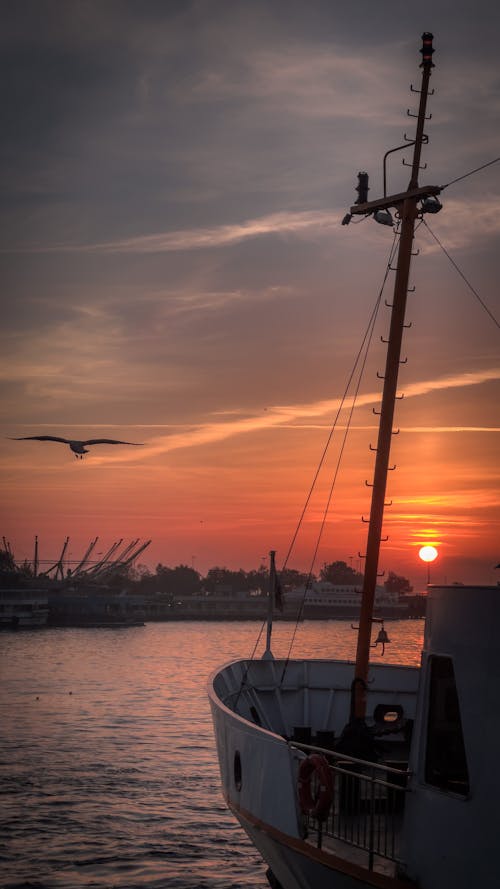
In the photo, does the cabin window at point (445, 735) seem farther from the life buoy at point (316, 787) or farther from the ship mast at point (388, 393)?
the ship mast at point (388, 393)

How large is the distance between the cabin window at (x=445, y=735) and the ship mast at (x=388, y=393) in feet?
22.0

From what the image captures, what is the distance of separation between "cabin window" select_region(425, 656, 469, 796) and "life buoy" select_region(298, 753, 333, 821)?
1.24 metres

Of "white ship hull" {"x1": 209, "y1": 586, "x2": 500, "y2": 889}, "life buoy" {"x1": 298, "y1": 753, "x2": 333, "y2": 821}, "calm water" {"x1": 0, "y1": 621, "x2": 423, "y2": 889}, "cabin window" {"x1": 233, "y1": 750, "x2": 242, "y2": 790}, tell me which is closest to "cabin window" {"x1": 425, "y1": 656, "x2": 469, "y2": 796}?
"white ship hull" {"x1": 209, "y1": 586, "x2": 500, "y2": 889}

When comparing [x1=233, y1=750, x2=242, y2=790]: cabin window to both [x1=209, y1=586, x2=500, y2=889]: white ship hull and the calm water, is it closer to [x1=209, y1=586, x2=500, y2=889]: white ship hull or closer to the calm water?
[x1=209, y1=586, x2=500, y2=889]: white ship hull

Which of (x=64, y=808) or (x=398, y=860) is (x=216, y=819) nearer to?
(x=64, y=808)

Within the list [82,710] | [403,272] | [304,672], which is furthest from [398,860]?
[82,710]

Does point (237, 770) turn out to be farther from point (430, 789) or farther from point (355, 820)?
point (430, 789)

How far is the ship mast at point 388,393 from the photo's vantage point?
746 inches

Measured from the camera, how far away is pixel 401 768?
15.1m

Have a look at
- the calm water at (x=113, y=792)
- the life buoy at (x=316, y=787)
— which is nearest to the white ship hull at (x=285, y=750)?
the life buoy at (x=316, y=787)

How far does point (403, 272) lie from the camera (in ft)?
63.3

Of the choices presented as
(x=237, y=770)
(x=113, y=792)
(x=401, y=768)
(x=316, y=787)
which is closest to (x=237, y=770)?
(x=237, y=770)

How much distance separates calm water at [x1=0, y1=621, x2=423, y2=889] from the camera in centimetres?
2705

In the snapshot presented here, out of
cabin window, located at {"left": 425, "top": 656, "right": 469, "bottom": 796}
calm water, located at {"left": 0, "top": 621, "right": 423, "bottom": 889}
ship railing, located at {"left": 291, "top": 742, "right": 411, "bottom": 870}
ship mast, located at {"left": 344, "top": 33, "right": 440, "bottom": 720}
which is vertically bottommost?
calm water, located at {"left": 0, "top": 621, "right": 423, "bottom": 889}
